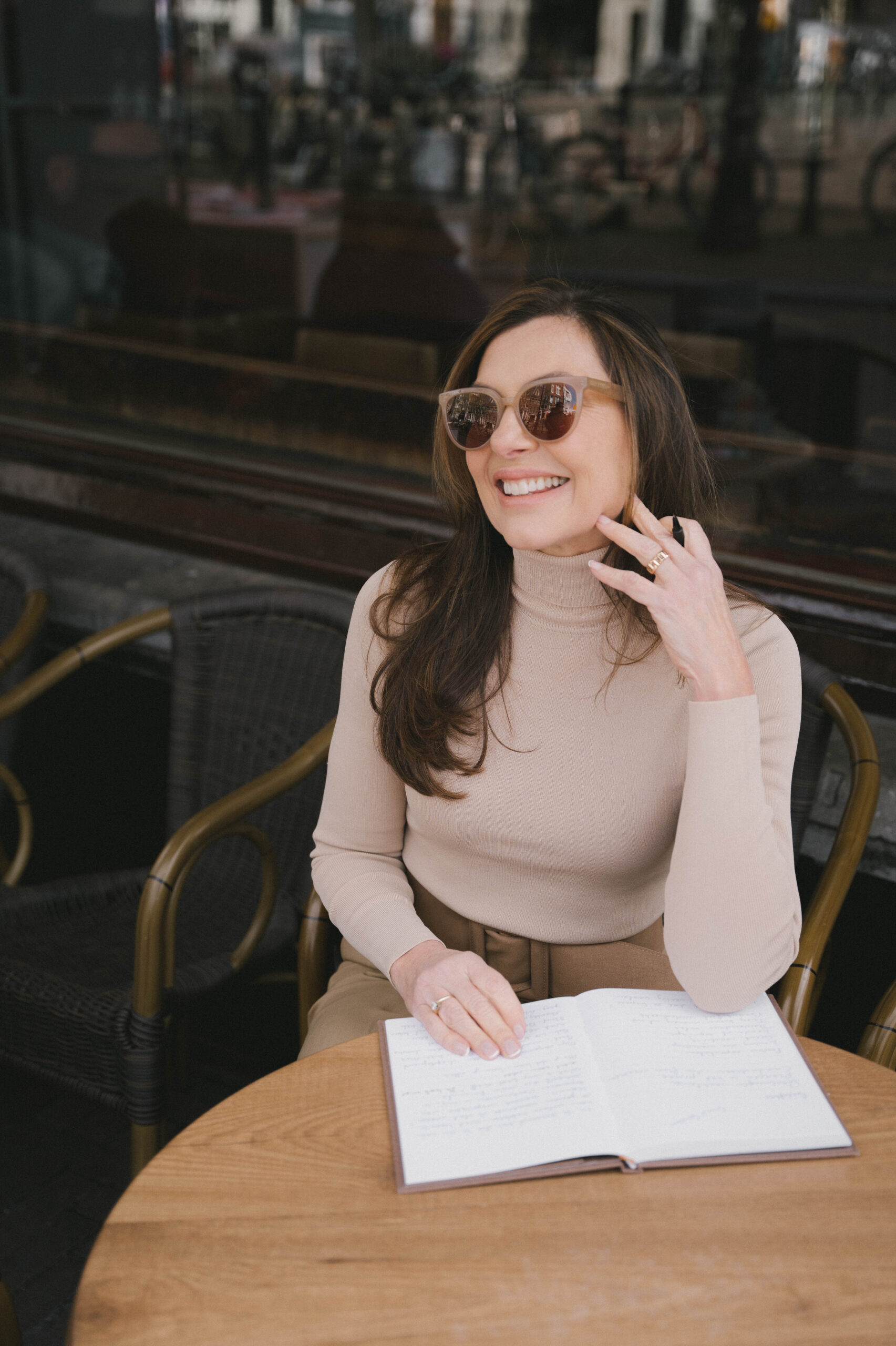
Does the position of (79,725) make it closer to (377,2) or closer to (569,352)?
(569,352)

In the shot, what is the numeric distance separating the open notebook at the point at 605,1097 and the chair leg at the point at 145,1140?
755 mm

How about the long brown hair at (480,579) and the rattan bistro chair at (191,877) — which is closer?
the long brown hair at (480,579)

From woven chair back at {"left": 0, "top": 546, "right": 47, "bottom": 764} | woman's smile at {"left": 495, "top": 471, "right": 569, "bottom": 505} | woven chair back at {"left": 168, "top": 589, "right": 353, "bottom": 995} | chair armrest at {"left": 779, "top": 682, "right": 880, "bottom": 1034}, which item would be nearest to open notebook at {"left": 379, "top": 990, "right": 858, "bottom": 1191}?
chair armrest at {"left": 779, "top": 682, "right": 880, "bottom": 1034}

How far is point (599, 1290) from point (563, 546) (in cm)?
84

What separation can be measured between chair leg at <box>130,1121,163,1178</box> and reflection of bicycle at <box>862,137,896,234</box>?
8.89 metres

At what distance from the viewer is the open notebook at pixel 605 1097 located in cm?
104

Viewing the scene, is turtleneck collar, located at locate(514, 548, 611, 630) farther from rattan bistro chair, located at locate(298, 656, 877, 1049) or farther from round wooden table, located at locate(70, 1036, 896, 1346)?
round wooden table, located at locate(70, 1036, 896, 1346)

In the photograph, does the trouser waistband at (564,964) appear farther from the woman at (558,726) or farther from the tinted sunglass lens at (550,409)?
the tinted sunglass lens at (550,409)

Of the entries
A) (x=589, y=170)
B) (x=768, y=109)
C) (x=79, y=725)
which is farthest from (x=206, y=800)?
(x=768, y=109)

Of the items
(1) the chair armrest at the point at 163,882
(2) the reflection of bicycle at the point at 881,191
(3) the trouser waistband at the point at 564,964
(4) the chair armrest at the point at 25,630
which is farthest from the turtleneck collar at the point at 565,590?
(2) the reflection of bicycle at the point at 881,191

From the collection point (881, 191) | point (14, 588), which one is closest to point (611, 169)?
point (881, 191)

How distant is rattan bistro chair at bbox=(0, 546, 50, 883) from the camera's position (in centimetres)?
229

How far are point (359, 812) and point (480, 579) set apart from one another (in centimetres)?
35

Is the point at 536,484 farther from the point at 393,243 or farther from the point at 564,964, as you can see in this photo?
the point at 393,243
